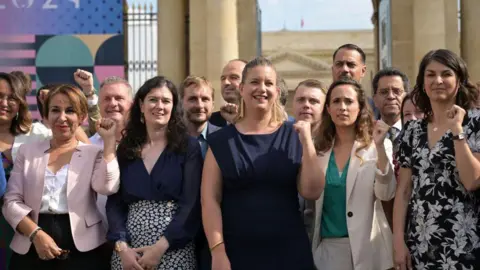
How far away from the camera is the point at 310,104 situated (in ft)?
18.7

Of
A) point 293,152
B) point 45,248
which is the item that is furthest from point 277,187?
point 45,248

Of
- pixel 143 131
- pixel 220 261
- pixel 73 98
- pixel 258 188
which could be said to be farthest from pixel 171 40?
pixel 220 261

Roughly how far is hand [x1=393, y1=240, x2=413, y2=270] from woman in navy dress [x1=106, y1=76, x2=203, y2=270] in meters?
1.30

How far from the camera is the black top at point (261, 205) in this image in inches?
175

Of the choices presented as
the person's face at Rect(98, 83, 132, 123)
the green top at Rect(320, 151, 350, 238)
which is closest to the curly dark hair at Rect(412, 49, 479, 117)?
the green top at Rect(320, 151, 350, 238)

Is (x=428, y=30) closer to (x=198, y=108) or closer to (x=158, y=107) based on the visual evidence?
(x=198, y=108)

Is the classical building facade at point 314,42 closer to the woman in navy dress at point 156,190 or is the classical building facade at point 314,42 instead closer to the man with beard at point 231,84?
the man with beard at point 231,84

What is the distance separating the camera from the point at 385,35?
15.8 metres

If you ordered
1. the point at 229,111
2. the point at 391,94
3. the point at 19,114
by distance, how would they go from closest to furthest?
the point at 19,114, the point at 229,111, the point at 391,94

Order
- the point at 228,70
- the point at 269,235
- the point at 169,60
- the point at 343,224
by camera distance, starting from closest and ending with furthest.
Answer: the point at 269,235 → the point at 343,224 → the point at 228,70 → the point at 169,60

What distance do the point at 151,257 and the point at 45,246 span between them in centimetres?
78

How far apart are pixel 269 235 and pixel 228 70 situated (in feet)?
9.27

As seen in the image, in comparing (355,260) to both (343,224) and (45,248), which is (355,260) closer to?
(343,224)

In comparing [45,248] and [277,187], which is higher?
[277,187]
